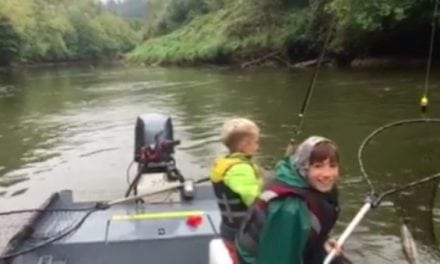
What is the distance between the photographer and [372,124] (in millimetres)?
14680

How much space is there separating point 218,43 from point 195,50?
4.63m

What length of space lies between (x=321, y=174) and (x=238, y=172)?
126 centimetres

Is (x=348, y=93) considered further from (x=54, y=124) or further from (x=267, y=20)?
(x=267, y=20)

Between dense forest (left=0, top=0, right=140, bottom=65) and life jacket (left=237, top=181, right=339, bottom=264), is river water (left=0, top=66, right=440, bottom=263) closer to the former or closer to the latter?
life jacket (left=237, top=181, right=339, bottom=264)

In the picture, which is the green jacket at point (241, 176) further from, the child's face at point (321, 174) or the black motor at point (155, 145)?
the black motor at point (155, 145)

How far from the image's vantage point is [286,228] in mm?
3178

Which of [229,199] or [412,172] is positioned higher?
[229,199]

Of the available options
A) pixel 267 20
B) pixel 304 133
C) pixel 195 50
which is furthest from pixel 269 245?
pixel 195 50

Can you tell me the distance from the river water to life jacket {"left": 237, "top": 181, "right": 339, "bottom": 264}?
11.6ft

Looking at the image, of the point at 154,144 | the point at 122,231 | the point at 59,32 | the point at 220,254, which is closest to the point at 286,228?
the point at 220,254

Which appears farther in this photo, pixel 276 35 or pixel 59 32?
pixel 59 32

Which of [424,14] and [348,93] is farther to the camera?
[424,14]

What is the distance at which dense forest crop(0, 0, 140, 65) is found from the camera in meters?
60.1

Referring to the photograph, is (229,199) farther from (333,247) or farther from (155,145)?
(155,145)
